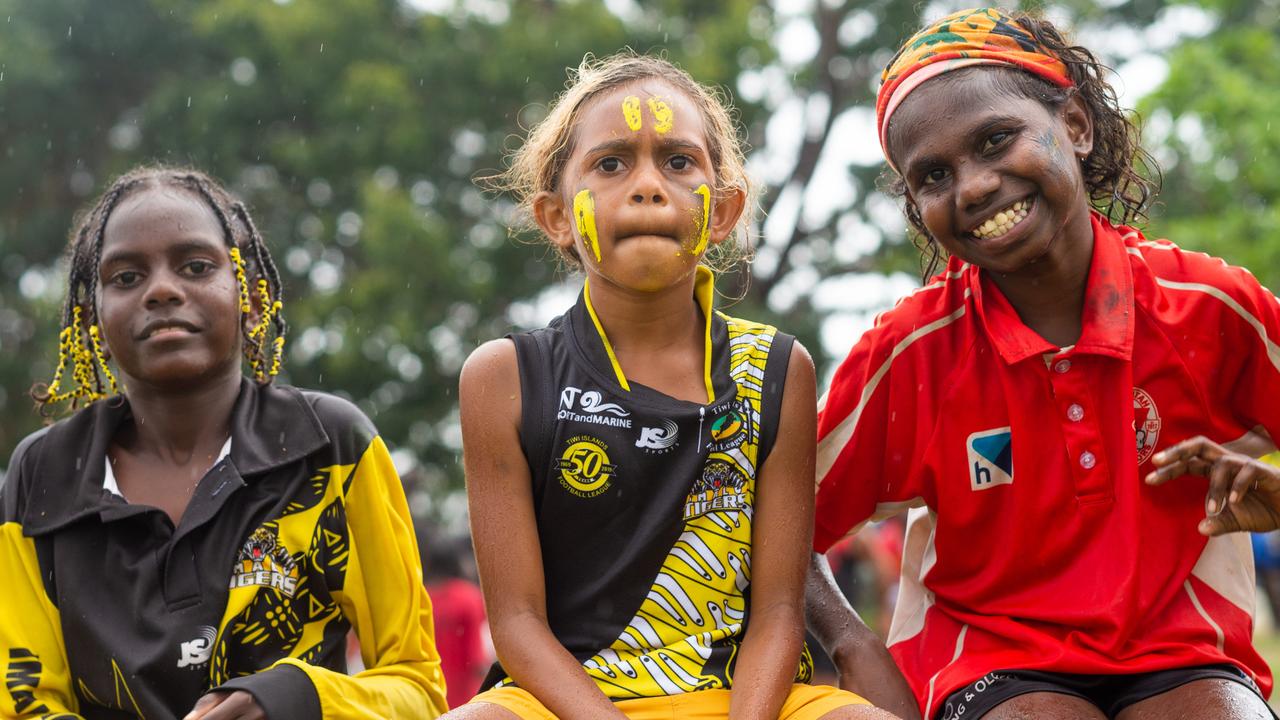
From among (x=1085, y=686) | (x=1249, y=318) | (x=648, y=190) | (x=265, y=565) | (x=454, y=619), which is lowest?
(x=454, y=619)

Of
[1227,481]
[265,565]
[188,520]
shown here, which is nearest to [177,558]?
[188,520]

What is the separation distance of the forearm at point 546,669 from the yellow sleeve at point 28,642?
1.00 m

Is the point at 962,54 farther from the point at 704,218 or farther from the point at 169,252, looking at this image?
the point at 169,252

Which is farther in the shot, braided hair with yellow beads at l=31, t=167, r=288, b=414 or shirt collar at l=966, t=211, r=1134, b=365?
braided hair with yellow beads at l=31, t=167, r=288, b=414

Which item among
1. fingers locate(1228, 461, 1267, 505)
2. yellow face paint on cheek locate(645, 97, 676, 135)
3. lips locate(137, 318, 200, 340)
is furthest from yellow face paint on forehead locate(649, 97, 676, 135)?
fingers locate(1228, 461, 1267, 505)

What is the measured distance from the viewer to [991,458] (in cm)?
317

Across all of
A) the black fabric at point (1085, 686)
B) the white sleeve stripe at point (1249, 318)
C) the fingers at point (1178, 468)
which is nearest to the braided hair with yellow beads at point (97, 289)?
the black fabric at point (1085, 686)

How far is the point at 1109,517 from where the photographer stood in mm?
3039

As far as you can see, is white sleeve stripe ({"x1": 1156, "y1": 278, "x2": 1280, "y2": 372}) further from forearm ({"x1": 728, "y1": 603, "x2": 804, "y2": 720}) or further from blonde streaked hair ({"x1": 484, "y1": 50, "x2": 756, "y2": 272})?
forearm ({"x1": 728, "y1": 603, "x2": 804, "y2": 720})

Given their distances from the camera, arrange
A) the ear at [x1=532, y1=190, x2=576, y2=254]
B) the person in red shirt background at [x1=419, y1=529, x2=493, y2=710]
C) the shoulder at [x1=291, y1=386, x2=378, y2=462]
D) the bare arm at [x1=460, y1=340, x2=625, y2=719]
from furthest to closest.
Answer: the person in red shirt background at [x1=419, y1=529, x2=493, y2=710] < the shoulder at [x1=291, y1=386, x2=378, y2=462] < the ear at [x1=532, y1=190, x2=576, y2=254] < the bare arm at [x1=460, y1=340, x2=625, y2=719]

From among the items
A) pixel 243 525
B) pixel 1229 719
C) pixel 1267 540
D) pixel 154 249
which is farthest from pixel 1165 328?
pixel 1267 540

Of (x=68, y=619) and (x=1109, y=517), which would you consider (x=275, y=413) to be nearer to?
(x=68, y=619)

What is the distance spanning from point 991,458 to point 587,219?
3.50 feet

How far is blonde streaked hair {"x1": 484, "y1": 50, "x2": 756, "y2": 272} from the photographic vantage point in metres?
3.18
